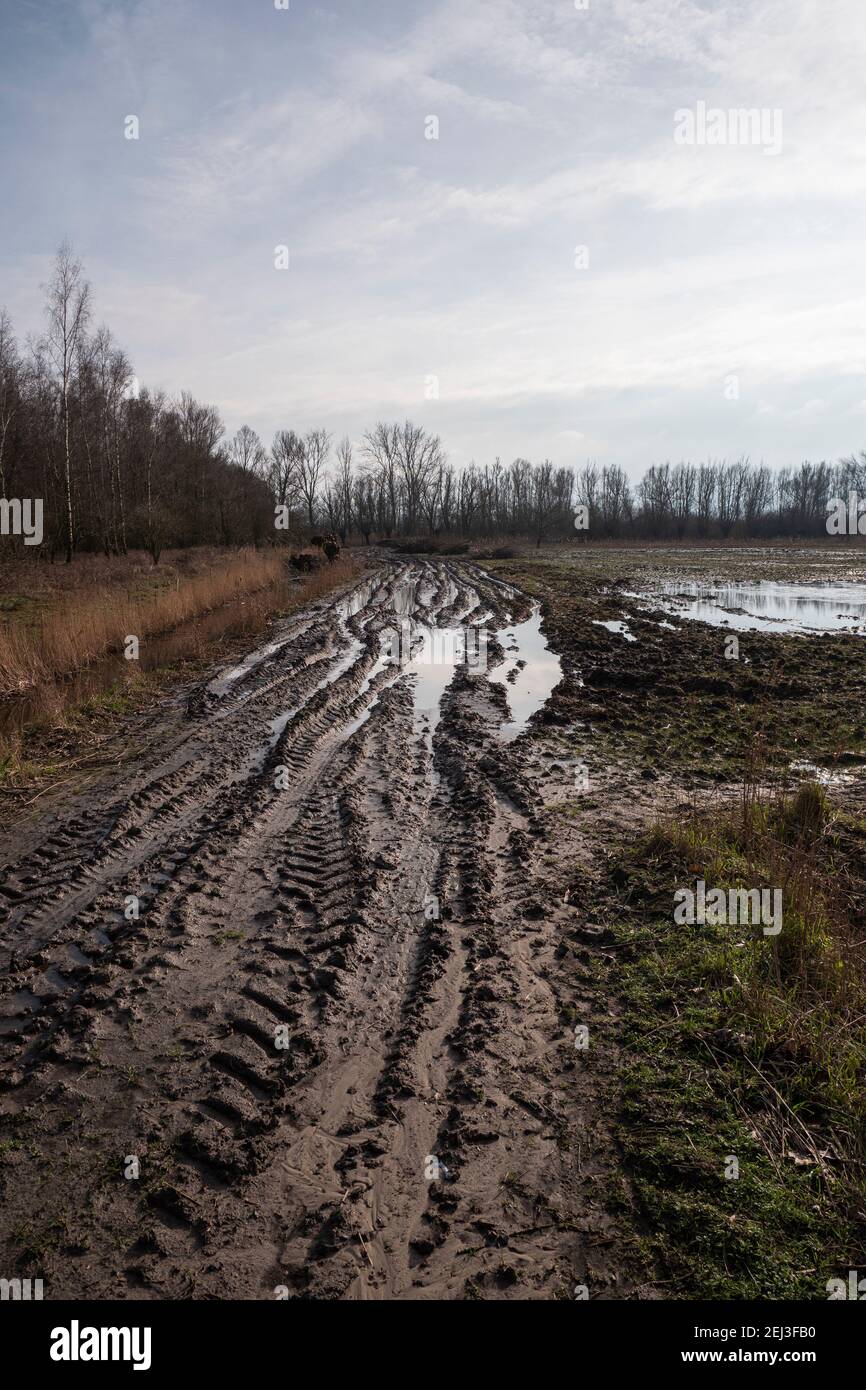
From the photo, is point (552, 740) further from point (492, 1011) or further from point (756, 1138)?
point (756, 1138)

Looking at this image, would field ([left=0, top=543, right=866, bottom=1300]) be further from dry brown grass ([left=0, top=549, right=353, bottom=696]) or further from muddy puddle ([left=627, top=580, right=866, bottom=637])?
muddy puddle ([left=627, top=580, right=866, bottom=637])

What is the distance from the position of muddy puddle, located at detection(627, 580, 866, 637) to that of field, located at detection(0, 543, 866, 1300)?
12211 millimetres

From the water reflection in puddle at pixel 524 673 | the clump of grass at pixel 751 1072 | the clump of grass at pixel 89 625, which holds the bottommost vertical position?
the clump of grass at pixel 751 1072

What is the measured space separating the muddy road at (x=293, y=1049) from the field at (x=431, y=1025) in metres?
0.01

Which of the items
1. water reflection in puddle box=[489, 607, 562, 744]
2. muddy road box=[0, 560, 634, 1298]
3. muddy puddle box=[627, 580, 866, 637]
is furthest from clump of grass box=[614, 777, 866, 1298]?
muddy puddle box=[627, 580, 866, 637]

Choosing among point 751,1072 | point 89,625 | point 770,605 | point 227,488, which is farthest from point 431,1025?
point 227,488

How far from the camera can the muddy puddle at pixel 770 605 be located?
1981 centimetres

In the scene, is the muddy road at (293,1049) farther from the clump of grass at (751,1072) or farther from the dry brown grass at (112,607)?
the dry brown grass at (112,607)

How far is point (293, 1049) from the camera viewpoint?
3.59 meters

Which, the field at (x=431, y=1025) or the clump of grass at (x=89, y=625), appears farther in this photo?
the clump of grass at (x=89, y=625)

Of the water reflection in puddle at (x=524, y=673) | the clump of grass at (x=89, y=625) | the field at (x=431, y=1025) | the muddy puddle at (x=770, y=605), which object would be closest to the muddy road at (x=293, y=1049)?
the field at (x=431, y=1025)

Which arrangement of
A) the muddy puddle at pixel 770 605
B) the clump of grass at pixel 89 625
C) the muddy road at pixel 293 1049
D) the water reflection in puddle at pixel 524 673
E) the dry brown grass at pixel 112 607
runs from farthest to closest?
the muddy puddle at pixel 770 605 < the dry brown grass at pixel 112 607 < the clump of grass at pixel 89 625 < the water reflection in puddle at pixel 524 673 < the muddy road at pixel 293 1049

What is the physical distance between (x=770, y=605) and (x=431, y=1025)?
79.1ft
